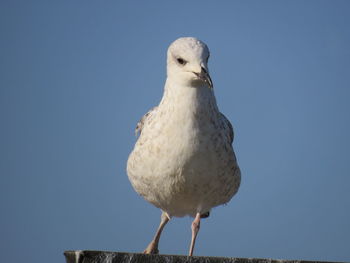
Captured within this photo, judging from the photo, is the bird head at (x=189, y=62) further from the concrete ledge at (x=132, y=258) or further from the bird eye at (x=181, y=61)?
the concrete ledge at (x=132, y=258)

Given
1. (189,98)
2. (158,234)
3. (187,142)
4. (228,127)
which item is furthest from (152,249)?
(189,98)

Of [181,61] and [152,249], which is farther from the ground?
[181,61]

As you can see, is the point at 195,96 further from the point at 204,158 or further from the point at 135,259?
the point at 135,259

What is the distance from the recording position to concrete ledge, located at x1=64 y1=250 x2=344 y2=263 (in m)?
5.30

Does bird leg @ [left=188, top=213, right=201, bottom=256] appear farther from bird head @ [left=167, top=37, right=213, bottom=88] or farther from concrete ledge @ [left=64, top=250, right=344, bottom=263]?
concrete ledge @ [left=64, top=250, right=344, bottom=263]

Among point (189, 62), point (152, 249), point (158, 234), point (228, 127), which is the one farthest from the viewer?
point (158, 234)

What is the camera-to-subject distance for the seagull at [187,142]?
24.0 feet

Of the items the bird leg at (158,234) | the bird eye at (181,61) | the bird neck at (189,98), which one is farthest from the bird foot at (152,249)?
the bird eye at (181,61)

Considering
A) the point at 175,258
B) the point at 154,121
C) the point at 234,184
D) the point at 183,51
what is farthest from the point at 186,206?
the point at 175,258

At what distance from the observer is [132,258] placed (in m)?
5.42

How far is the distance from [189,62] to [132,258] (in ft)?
9.05

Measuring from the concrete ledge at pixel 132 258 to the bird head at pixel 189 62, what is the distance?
225 centimetres

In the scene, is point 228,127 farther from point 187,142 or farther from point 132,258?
point 132,258

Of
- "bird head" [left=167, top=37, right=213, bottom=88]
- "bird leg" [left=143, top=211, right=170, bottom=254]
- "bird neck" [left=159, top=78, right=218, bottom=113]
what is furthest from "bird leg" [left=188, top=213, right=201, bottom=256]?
"bird head" [left=167, top=37, right=213, bottom=88]
